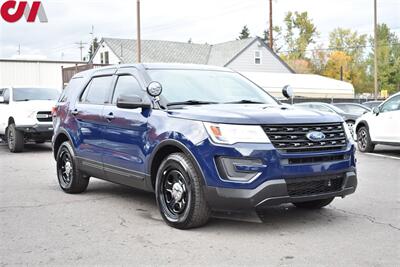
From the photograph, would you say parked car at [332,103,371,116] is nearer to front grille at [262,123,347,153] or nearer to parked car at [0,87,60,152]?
parked car at [0,87,60,152]

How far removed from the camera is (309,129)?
5348 mm

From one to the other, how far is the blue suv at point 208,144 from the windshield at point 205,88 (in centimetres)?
1

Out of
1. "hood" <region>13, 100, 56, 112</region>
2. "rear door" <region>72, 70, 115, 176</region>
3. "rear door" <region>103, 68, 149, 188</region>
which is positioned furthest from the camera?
"hood" <region>13, 100, 56, 112</region>

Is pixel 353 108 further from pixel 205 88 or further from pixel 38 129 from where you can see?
pixel 205 88

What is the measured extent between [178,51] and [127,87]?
40607mm

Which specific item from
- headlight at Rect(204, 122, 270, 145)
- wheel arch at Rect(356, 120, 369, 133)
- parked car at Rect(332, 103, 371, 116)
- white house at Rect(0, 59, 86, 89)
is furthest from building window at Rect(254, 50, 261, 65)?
headlight at Rect(204, 122, 270, 145)

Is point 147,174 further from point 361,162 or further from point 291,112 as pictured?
point 361,162

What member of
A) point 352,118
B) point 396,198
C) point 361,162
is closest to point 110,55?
point 352,118

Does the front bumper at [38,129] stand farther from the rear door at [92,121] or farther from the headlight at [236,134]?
the headlight at [236,134]

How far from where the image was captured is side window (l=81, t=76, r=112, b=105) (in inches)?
279

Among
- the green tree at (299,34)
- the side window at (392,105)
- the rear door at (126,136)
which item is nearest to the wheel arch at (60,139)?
the rear door at (126,136)

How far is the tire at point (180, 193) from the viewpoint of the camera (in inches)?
208

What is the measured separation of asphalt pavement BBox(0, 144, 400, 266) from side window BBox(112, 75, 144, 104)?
4.68ft

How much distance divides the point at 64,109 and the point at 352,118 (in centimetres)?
1381
